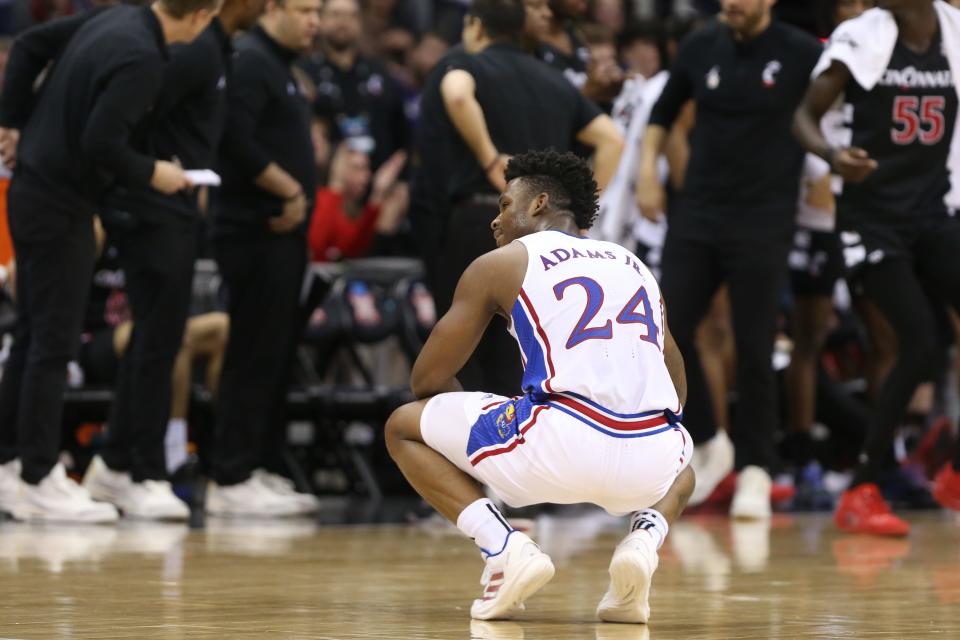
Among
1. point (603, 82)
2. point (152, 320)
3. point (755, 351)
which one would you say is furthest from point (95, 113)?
point (755, 351)

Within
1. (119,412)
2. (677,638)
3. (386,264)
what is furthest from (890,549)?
(386,264)

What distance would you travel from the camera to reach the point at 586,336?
13.7 ft

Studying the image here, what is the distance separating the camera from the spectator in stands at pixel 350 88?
11641 mm

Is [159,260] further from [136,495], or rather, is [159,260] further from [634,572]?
[634,572]

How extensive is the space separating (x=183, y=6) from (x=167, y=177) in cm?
69

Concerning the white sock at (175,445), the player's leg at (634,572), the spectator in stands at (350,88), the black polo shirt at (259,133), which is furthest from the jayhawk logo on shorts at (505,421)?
the spectator in stands at (350,88)

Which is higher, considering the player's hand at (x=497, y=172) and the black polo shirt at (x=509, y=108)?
the black polo shirt at (x=509, y=108)

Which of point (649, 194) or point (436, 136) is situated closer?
point (436, 136)

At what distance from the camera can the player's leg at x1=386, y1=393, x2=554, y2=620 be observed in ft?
13.5

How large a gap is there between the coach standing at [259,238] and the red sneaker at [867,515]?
2.50 m

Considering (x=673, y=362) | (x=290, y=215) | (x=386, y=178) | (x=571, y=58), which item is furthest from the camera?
(x=386, y=178)

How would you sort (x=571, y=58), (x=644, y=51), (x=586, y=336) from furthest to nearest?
(x=644, y=51), (x=571, y=58), (x=586, y=336)

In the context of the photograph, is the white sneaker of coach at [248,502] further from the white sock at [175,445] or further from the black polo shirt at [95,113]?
the black polo shirt at [95,113]

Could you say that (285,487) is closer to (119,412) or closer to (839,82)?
(119,412)
